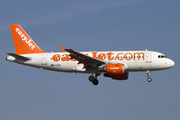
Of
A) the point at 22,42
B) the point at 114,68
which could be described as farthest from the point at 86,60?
the point at 22,42

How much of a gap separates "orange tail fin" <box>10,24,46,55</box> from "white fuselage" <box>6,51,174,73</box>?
2.08 metres

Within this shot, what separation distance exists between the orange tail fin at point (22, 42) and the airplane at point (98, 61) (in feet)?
1.94

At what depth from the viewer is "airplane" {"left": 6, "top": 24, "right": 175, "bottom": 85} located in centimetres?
4703

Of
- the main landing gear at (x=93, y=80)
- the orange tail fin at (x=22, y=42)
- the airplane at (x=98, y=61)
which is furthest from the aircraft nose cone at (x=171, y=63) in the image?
the orange tail fin at (x=22, y=42)

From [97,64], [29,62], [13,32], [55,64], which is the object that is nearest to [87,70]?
[97,64]

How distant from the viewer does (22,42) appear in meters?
53.5

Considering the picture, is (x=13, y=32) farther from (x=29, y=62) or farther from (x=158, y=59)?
(x=158, y=59)

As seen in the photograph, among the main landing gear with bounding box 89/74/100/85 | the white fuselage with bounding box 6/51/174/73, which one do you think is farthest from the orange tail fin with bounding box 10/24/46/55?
the main landing gear with bounding box 89/74/100/85

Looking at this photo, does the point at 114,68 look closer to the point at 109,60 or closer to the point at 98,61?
the point at 109,60

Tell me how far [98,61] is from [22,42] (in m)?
13.9

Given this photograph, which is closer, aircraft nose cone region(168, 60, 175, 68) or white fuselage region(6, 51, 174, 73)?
white fuselage region(6, 51, 174, 73)

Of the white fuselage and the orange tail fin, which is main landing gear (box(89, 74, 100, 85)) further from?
the orange tail fin

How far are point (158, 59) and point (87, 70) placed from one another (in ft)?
33.4

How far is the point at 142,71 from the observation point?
48.4 m
